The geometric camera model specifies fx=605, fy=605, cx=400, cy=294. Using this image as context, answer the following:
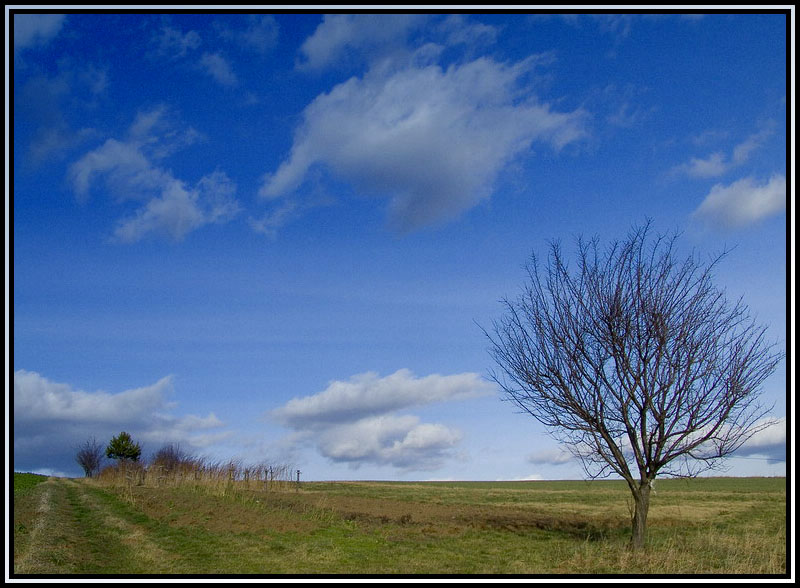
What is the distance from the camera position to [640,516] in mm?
14016

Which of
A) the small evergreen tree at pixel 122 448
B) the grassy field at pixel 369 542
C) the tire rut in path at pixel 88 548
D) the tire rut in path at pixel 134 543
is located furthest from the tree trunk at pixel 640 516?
the small evergreen tree at pixel 122 448

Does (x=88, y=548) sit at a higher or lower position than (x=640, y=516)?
lower

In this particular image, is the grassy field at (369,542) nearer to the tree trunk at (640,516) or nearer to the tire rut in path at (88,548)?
the tire rut in path at (88,548)

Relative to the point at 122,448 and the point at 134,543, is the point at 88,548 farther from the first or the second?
the point at 122,448

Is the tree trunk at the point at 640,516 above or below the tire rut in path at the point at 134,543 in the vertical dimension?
above

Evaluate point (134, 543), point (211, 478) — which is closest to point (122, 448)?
point (211, 478)

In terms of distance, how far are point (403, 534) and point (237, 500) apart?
44.2 ft

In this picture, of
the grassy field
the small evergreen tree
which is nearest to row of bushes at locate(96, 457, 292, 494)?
the grassy field

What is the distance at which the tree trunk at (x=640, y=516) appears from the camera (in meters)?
13.9

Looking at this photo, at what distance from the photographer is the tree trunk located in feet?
45.5

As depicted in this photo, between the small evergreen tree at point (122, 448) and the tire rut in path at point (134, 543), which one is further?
the small evergreen tree at point (122, 448)
